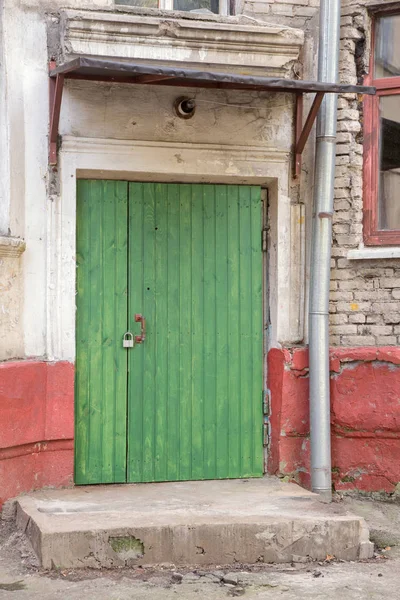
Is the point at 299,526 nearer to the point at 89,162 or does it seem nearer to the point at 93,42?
the point at 89,162

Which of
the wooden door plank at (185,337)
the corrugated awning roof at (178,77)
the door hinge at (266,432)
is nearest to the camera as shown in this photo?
the corrugated awning roof at (178,77)

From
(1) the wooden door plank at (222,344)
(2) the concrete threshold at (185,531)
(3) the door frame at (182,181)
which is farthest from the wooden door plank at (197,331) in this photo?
(2) the concrete threshold at (185,531)

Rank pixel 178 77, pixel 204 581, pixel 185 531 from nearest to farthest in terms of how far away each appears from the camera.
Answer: pixel 204 581, pixel 185 531, pixel 178 77

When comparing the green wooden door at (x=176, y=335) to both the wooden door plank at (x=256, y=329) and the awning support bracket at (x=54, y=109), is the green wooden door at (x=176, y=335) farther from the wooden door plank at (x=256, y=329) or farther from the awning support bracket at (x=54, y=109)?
the awning support bracket at (x=54, y=109)

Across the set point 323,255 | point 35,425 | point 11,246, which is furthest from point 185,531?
point 323,255

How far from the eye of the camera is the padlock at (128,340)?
6207 mm

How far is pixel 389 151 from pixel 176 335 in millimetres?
2105

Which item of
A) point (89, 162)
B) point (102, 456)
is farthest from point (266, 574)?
point (89, 162)

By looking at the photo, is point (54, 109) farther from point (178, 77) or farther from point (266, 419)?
point (266, 419)

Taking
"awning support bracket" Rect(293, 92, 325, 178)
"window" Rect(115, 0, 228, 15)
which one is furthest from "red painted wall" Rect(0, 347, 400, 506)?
"window" Rect(115, 0, 228, 15)

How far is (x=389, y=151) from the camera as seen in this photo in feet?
21.3

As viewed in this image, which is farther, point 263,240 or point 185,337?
point 263,240

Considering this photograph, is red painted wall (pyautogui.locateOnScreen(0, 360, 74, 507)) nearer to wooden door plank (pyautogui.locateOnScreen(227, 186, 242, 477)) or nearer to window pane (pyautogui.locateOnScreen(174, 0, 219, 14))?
wooden door plank (pyautogui.locateOnScreen(227, 186, 242, 477))

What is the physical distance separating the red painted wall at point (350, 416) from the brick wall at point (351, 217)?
187mm
